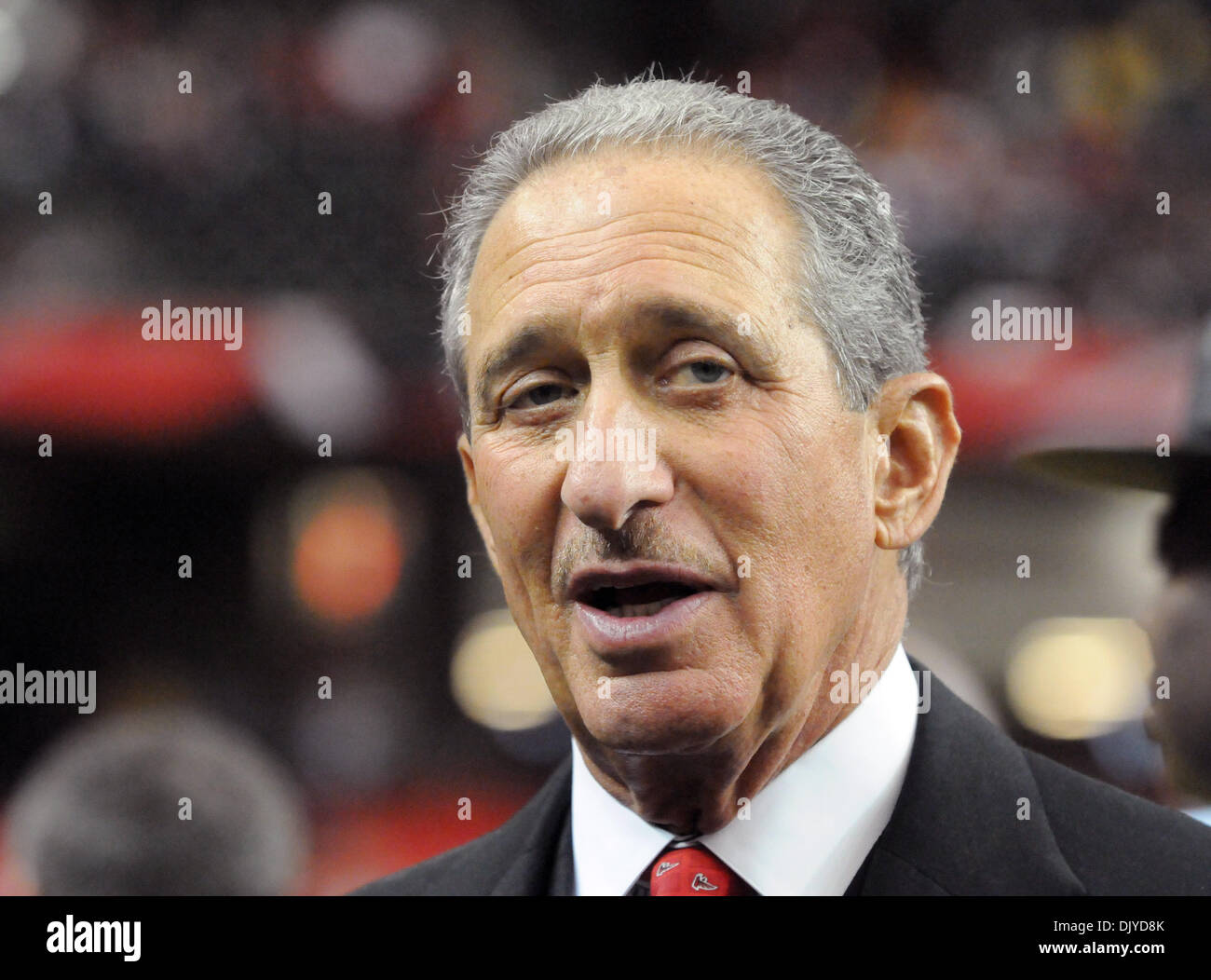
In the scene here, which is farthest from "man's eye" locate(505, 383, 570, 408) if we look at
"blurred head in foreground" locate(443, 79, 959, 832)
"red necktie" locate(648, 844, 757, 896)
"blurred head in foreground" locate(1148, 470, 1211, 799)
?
"blurred head in foreground" locate(1148, 470, 1211, 799)

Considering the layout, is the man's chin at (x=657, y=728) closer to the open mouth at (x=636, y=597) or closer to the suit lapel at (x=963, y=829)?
the open mouth at (x=636, y=597)

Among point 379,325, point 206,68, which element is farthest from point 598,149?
point 206,68

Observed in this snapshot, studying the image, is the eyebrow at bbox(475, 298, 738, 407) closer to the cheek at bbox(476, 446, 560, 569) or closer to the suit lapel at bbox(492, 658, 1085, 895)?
the cheek at bbox(476, 446, 560, 569)

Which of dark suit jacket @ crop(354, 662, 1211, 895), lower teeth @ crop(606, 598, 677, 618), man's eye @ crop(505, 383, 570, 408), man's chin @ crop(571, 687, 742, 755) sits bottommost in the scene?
dark suit jacket @ crop(354, 662, 1211, 895)

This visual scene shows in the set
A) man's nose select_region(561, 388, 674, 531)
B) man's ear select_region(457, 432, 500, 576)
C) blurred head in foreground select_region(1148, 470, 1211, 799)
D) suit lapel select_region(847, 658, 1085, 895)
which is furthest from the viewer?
blurred head in foreground select_region(1148, 470, 1211, 799)

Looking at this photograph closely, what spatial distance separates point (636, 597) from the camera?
1.40 metres

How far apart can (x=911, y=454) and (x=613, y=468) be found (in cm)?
41

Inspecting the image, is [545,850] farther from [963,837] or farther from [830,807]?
[963,837]

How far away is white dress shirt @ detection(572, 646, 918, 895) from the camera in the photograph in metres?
1.48
